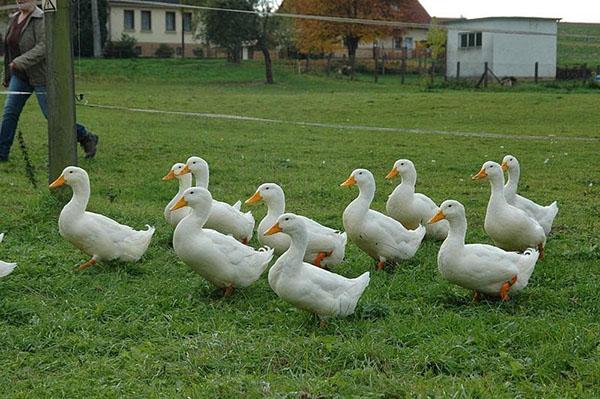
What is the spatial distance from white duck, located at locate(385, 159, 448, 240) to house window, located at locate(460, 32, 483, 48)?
3973 cm

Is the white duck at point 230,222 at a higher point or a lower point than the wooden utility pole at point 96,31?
lower

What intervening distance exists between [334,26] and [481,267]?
148ft

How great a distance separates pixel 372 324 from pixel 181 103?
1900cm

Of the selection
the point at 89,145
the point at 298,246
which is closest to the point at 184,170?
the point at 298,246

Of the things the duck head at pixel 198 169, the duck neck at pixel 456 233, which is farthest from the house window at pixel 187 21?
the duck neck at pixel 456 233

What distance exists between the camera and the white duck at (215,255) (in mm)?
5797

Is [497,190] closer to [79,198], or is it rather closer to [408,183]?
[408,183]

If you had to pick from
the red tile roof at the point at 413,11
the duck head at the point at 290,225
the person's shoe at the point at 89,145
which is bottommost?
the person's shoe at the point at 89,145

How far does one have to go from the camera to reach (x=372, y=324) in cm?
519

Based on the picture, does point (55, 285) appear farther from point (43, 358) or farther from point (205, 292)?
point (43, 358)

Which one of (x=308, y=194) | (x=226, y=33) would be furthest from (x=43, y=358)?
(x=226, y=33)

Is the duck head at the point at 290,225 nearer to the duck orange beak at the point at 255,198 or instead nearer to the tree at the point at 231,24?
the duck orange beak at the point at 255,198

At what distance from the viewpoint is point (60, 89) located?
780cm

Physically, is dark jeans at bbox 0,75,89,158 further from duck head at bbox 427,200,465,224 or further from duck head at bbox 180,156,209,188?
duck head at bbox 427,200,465,224
